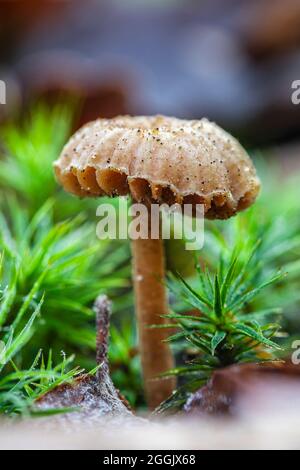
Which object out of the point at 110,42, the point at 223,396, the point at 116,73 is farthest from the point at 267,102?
the point at 223,396

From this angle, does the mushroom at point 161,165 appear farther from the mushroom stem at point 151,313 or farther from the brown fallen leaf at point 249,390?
the brown fallen leaf at point 249,390

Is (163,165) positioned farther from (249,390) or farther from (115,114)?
(115,114)

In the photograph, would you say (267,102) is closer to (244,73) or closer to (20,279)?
(244,73)

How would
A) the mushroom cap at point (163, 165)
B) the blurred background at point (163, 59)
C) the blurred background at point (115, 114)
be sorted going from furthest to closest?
the blurred background at point (163, 59), the blurred background at point (115, 114), the mushroom cap at point (163, 165)

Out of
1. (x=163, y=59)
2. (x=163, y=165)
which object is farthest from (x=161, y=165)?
(x=163, y=59)

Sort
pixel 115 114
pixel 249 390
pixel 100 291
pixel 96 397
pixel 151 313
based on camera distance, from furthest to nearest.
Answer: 1. pixel 115 114
2. pixel 100 291
3. pixel 151 313
4. pixel 96 397
5. pixel 249 390

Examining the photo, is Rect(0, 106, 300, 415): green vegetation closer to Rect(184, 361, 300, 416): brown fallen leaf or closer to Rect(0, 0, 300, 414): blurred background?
Rect(0, 0, 300, 414): blurred background

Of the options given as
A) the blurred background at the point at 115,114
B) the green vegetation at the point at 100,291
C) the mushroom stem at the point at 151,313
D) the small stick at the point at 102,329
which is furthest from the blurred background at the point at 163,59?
the small stick at the point at 102,329
